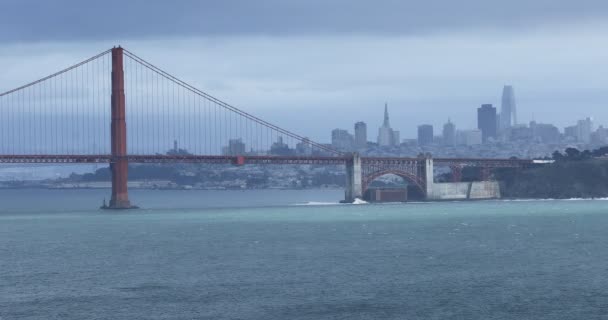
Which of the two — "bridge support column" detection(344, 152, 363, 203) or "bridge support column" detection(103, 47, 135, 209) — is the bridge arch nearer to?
"bridge support column" detection(344, 152, 363, 203)

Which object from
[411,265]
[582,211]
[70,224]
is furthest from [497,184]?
[411,265]

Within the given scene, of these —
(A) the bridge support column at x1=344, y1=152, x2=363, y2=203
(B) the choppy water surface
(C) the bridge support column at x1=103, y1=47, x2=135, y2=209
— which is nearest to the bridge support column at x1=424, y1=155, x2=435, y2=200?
(A) the bridge support column at x1=344, y1=152, x2=363, y2=203

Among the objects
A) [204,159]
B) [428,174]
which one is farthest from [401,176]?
[204,159]

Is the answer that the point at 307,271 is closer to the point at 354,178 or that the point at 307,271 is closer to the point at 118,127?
the point at 118,127

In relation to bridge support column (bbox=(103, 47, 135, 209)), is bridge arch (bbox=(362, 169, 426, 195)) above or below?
below

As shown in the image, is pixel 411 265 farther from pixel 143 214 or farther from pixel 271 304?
pixel 143 214
